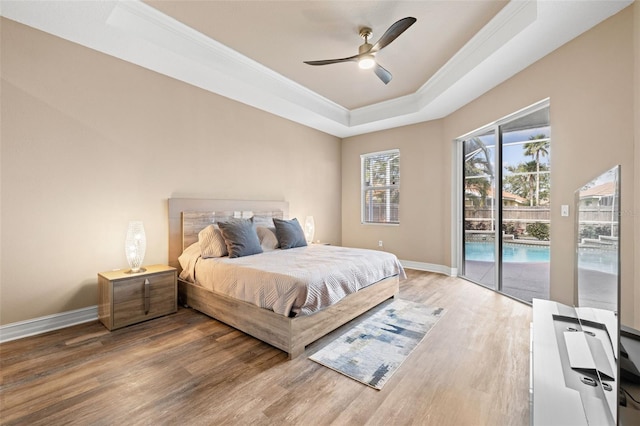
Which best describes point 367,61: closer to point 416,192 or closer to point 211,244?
point 211,244

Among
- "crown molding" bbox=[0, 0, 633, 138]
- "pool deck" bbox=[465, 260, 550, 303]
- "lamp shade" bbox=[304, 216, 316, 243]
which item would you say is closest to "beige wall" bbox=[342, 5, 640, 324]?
"crown molding" bbox=[0, 0, 633, 138]

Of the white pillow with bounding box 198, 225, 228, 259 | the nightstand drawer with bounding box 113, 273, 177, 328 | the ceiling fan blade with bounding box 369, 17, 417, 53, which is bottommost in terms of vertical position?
the nightstand drawer with bounding box 113, 273, 177, 328

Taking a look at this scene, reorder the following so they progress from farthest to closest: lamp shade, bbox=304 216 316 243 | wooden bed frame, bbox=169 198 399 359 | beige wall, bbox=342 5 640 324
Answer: lamp shade, bbox=304 216 316 243, wooden bed frame, bbox=169 198 399 359, beige wall, bbox=342 5 640 324

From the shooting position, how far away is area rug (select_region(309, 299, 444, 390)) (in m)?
2.04

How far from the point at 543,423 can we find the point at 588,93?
2826 millimetres

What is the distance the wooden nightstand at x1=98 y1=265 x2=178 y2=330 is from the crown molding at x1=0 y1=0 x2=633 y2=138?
2.28 metres

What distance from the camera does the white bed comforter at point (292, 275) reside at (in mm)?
2279

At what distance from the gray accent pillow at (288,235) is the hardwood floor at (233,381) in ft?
4.77

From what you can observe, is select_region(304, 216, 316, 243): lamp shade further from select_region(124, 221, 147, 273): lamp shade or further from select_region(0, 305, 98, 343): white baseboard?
select_region(0, 305, 98, 343): white baseboard

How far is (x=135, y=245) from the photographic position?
2.93 m

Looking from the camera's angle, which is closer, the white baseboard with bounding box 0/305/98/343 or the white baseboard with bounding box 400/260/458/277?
the white baseboard with bounding box 0/305/98/343

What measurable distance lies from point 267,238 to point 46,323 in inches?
91.4

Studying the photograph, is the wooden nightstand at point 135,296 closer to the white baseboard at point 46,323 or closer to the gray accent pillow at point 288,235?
the white baseboard at point 46,323

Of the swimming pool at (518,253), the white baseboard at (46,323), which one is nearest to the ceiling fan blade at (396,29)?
the swimming pool at (518,253)
